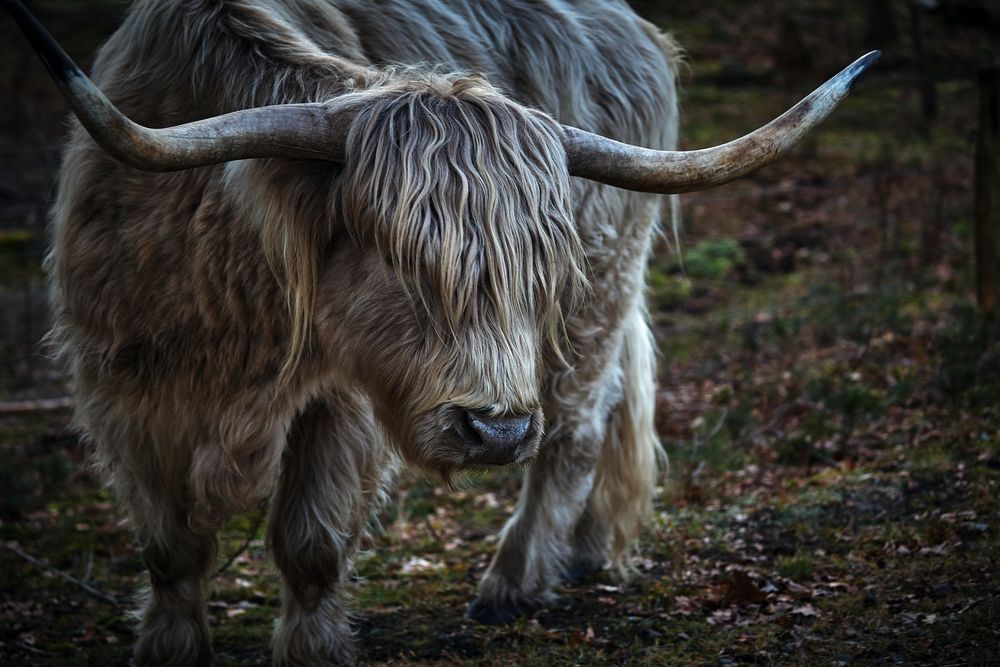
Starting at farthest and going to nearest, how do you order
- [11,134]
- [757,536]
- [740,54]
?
[740,54], [11,134], [757,536]

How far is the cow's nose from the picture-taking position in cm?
287

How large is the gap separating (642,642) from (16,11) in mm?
2919

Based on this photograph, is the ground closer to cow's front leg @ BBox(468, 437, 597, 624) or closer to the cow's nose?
cow's front leg @ BBox(468, 437, 597, 624)

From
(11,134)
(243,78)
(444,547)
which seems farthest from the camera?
(11,134)

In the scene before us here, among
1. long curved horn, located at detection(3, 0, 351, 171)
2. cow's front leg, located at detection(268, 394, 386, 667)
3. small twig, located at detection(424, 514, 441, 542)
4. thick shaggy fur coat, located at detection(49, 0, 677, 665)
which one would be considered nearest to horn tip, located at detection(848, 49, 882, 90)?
thick shaggy fur coat, located at detection(49, 0, 677, 665)

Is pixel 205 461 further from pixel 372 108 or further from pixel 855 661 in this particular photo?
pixel 855 661

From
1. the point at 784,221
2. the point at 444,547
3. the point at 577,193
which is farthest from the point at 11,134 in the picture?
the point at 577,193

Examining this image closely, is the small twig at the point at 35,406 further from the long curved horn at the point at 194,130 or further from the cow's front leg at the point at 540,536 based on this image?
the long curved horn at the point at 194,130

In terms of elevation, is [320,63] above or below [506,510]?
above

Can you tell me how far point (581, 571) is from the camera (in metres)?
4.91

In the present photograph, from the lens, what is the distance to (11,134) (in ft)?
41.9

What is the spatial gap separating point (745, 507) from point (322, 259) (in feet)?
9.40

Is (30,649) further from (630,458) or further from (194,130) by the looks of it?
(630,458)

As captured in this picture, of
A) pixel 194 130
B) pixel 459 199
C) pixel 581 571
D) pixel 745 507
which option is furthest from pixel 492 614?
pixel 194 130
